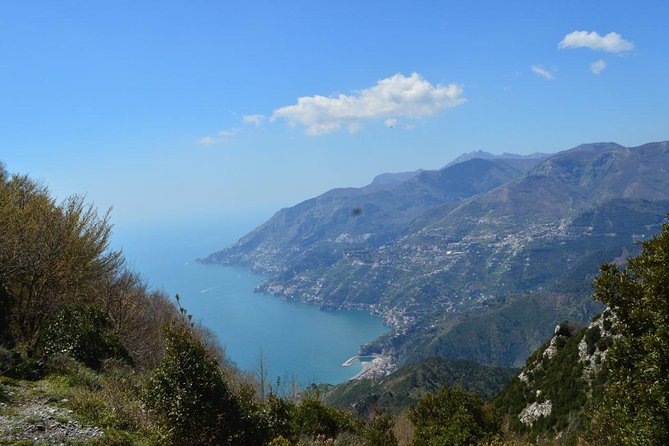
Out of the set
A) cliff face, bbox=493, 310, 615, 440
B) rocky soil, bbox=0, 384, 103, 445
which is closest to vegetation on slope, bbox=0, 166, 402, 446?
rocky soil, bbox=0, 384, 103, 445

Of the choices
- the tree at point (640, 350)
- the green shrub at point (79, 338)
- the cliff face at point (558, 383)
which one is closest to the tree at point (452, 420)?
the tree at point (640, 350)

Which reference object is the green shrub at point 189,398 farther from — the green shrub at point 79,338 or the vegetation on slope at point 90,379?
the green shrub at point 79,338

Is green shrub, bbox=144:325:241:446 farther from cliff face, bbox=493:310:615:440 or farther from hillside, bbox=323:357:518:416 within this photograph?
hillside, bbox=323:357:518:416

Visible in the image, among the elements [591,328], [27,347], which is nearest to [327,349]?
[591,328]

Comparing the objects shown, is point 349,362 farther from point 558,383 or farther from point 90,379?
point 90,379

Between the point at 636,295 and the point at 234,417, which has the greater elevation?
the point at 636,295

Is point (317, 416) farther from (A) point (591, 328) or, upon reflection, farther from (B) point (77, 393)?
(A) point (591, 328)

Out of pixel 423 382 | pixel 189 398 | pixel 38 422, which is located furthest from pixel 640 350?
pixel 423 382
